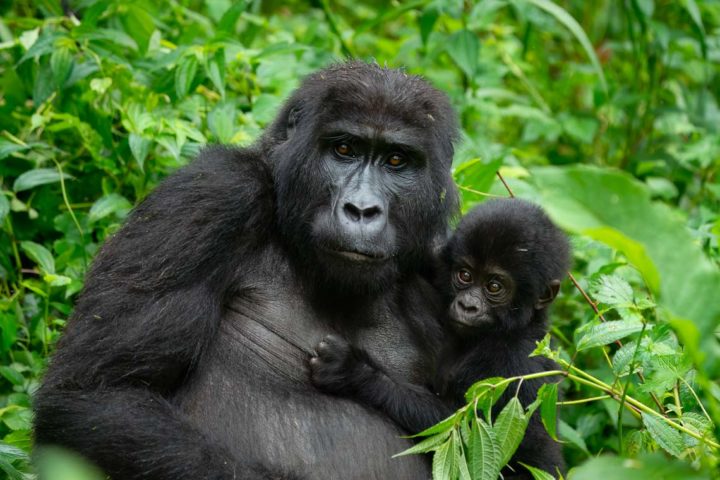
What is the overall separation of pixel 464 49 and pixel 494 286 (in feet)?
6.92

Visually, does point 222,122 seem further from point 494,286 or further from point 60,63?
point 494,286

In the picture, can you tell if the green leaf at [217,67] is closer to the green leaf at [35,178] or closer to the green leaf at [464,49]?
the green leaf at [35,178]

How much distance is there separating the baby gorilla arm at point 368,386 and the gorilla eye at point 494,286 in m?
0.54

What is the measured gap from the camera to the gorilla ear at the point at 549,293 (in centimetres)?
395

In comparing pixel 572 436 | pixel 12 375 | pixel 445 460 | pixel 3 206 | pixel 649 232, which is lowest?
pixel 572 436

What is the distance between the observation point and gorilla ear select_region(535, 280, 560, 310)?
13.0 ft

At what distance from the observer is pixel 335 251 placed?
336 cm

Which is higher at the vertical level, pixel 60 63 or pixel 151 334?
pixel 60 63

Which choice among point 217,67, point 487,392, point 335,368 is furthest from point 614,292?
point 217,67

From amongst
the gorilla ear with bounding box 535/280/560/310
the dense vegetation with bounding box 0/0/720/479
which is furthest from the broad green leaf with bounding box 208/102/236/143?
the gorilla ear with bounding box 535/280/560/310

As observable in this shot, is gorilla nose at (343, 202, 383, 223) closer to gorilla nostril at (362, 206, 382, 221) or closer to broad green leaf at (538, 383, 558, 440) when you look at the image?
gorilla nostril at (362, 206, 382, 221)

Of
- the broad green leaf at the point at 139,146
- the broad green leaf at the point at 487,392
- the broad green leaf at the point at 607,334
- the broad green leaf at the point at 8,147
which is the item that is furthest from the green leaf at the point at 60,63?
the broad green leaf at the point at 607,334

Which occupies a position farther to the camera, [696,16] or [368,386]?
[696,16]

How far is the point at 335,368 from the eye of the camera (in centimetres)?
346
